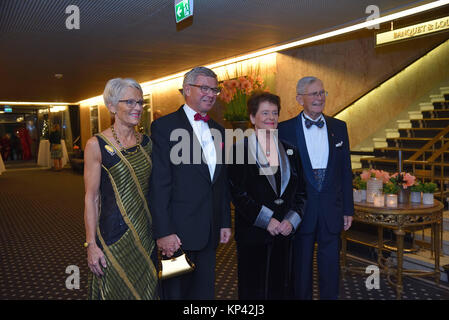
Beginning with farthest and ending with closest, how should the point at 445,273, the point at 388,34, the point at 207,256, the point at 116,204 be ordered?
the point at 388,34 < the point at 445,273 < the point at 207,256 < the point at 116,204

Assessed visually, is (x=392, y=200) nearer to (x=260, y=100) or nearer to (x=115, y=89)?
(x=260, y=100)

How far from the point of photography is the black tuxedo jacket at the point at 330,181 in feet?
8.58

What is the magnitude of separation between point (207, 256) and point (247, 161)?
0.62 meters

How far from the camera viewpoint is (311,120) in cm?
269

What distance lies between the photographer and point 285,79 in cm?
773

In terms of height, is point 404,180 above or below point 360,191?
above

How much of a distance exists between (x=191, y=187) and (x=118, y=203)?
403 millimetres

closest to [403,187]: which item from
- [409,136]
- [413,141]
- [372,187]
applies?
[372,187]

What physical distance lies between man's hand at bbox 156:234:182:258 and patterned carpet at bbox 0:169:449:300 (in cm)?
151

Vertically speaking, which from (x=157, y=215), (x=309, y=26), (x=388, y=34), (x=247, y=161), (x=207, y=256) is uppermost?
(x=309, y=26)

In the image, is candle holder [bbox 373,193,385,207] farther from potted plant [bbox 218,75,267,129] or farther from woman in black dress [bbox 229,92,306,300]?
potted plant [bbox 218,75,267,129]

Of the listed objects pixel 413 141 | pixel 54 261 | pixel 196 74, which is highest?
pixel 196 74
